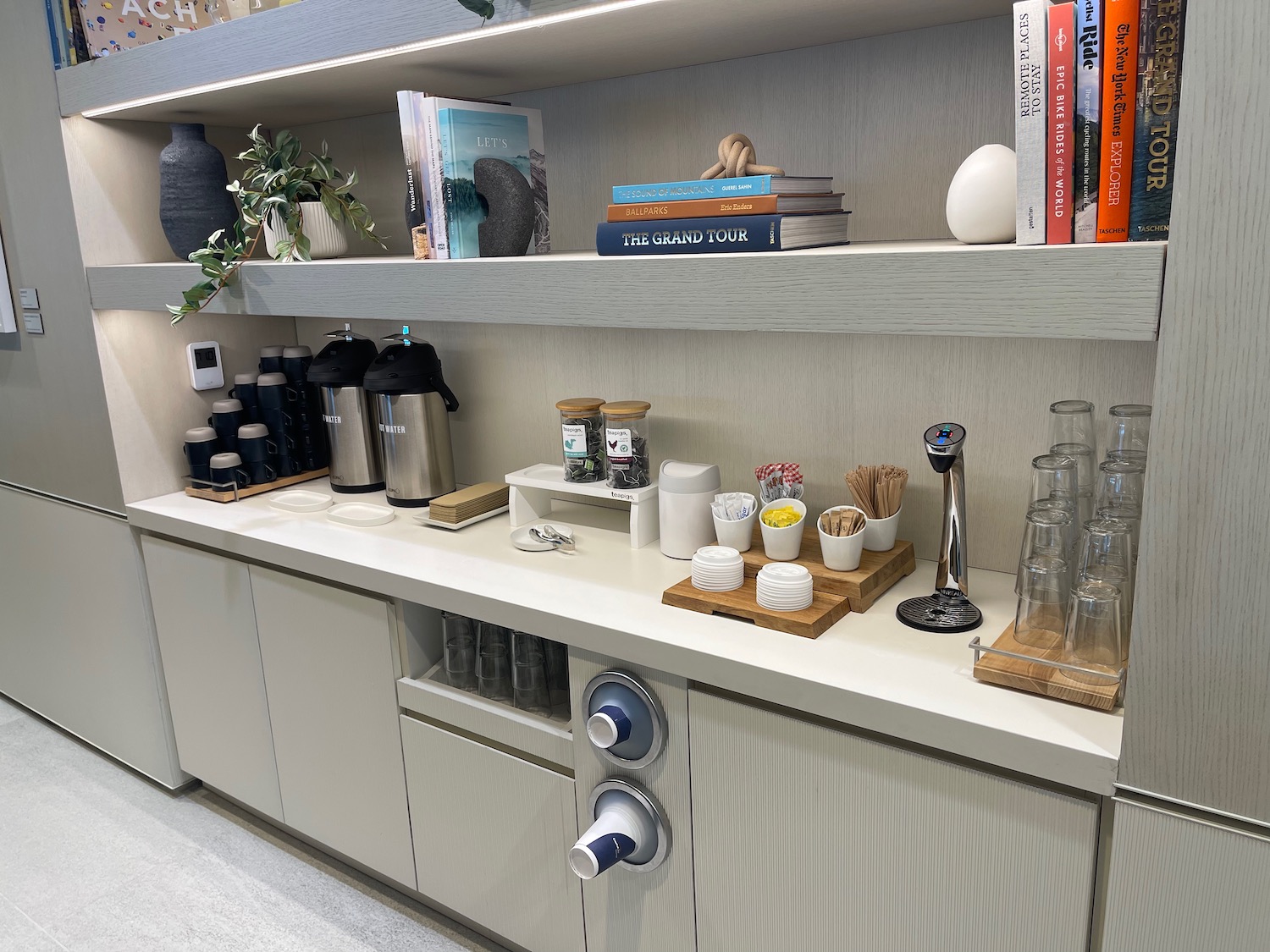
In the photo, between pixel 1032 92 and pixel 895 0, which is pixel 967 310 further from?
pixel 895 0

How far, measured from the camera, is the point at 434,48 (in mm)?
1549

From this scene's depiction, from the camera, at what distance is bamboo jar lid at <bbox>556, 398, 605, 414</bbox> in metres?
1.84

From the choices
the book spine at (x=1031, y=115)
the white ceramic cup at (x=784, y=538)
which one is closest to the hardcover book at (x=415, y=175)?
the white ceramic cup at (x=784, y=538)

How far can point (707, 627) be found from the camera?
56.0 inches

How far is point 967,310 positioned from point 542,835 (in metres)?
1.10

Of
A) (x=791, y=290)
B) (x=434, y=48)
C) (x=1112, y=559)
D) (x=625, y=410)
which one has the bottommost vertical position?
(x=1112, y=559)

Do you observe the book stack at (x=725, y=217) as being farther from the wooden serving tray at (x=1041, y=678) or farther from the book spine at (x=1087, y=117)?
the wooden serving tray at (x=1041, y=678)

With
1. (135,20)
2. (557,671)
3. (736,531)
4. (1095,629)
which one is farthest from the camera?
(135,20)

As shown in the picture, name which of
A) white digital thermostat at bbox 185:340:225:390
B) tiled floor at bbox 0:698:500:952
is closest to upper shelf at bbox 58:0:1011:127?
white digital thermostat at bbox 185:340:225:390

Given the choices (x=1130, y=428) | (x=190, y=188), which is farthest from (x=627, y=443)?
(x=190, y=188)

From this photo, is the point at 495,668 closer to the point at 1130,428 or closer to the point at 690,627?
the point at 690,627

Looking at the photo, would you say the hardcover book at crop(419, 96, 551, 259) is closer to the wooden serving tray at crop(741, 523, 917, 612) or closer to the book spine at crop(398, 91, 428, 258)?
the book spine at crop(398, 91, 428, 258)

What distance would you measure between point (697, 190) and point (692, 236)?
0.06m

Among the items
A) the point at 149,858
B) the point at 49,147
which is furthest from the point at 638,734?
the point at 49,147
